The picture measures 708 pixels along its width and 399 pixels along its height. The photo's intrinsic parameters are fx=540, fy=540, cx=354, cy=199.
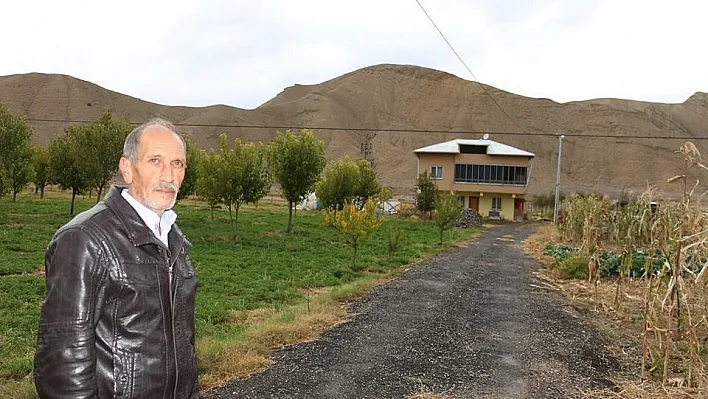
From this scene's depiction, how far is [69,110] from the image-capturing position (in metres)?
101

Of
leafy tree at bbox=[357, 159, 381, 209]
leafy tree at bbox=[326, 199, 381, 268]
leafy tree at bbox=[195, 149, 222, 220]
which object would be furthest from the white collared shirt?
leafy tree at bbox=[357, 159, 381, 209]

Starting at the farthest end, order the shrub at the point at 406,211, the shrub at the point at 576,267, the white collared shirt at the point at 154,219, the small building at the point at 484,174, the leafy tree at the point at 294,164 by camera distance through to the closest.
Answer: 1. the small building at the point at 484,174
2. the shrub at the point at 406,211
3. the leafy tree at the point at 294,164
4. the shrub at the point at 576,267
5. the white collared shirt at the point at 154,219

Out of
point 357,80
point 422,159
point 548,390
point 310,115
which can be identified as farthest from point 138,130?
point 357,80

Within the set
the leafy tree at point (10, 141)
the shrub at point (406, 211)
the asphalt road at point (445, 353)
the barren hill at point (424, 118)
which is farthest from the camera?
the barren hill at point (424, 118)

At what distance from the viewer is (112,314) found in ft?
6.68

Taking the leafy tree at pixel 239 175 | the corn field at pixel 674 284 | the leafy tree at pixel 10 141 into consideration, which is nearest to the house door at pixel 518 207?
the corn field at pixel 674 284

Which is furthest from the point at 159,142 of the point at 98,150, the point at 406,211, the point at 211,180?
the point at 406,211

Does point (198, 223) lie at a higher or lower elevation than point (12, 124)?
lower

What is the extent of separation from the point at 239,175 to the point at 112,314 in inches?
824

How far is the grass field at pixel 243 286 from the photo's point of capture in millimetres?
6832

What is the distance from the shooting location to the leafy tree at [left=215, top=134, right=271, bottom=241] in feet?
74.0

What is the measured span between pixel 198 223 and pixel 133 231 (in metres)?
27.2

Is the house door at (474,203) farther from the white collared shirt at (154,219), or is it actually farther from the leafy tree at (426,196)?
the white collared shirt at (154,219)

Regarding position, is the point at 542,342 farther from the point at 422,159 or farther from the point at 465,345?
the point at 422,159
